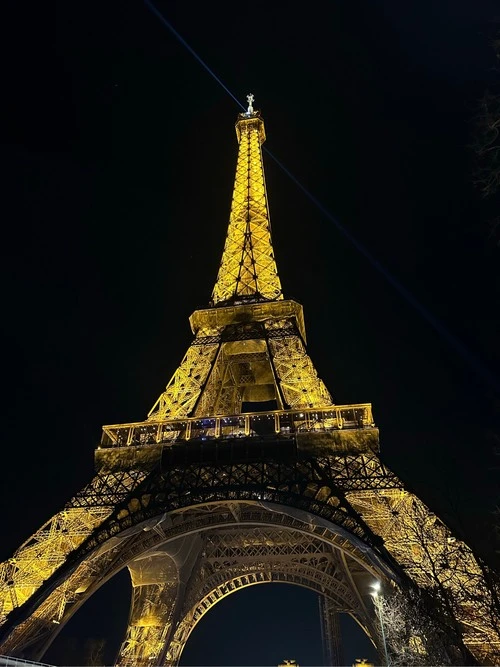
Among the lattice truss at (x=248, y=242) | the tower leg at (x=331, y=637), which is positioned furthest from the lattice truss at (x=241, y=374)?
the tower leg at (x=331, y=637)

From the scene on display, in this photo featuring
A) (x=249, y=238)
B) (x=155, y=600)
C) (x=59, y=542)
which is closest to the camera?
(x=59, y=542)

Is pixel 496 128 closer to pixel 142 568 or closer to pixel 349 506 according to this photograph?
pixel 349 506

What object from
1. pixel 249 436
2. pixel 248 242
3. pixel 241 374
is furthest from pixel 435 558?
pixel 248 242

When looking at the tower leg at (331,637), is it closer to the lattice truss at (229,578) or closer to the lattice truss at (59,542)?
the lattice truss at (229,578)

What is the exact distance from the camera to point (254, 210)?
37.9 metres

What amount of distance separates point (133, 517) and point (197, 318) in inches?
576

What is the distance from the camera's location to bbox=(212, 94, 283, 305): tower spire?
32.4 metres

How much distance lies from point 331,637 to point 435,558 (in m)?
31.9

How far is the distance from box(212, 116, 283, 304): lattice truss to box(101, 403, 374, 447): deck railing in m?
11.1

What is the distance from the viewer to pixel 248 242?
35.6m

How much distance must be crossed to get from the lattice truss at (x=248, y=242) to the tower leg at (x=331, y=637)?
2640 cm

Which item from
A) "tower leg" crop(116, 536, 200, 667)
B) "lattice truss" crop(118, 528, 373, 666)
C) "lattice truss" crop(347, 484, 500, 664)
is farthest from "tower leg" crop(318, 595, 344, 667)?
"lattice truss" crop(347, 484, 500, 664)

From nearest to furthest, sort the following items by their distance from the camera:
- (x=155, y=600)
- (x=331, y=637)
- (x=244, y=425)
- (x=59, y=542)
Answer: (x=59, y=542)
(x=244, y=425)
(x=155, y=600)
(x=331, y=637)

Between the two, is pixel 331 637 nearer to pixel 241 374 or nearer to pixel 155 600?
pixel 155 600
